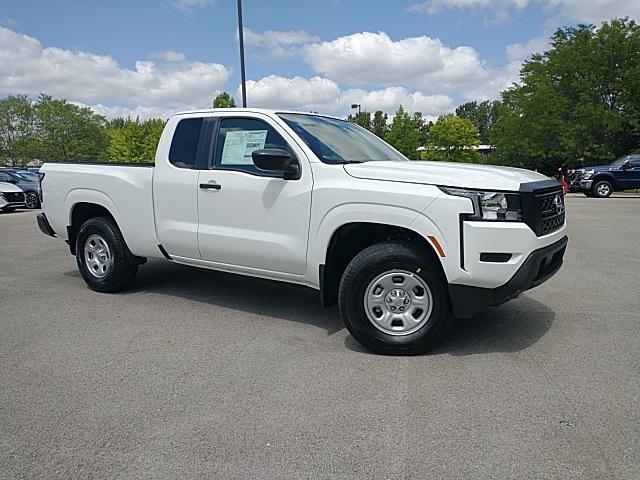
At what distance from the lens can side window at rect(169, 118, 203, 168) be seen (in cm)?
531

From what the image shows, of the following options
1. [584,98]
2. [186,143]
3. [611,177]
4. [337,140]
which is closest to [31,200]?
[186,143]

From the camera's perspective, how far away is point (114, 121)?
8094cm

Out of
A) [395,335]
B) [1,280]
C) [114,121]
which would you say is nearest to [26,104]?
[114,121]

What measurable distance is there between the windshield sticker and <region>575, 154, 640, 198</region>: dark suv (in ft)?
68.9

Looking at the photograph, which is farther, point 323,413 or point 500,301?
point 500,301

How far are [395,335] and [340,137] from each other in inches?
79.3

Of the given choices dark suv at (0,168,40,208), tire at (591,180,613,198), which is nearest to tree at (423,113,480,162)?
tire at (591,180,613,198)

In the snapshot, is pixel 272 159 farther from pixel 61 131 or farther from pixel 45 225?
pixel 61 131

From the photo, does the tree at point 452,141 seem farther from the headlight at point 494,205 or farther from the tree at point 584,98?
the headlight at point 494,205

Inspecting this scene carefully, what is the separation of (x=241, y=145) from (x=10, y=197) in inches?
649

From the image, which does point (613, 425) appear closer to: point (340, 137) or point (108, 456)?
point (108, 456)

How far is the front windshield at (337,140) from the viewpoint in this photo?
15.4 ft

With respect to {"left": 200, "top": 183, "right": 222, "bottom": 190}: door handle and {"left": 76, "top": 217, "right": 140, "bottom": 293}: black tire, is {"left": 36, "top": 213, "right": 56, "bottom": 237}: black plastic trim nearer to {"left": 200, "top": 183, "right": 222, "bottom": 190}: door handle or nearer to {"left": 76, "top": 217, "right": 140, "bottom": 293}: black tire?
{"left": 76, "top": 217, "right": 140, "bottom": 293}: black tire

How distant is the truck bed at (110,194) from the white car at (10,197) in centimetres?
1366
